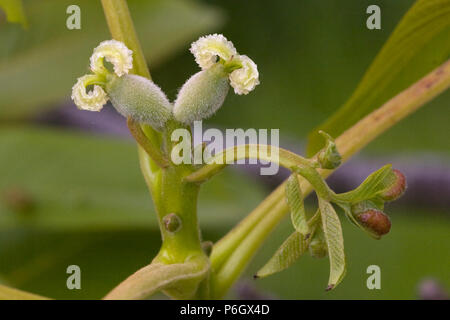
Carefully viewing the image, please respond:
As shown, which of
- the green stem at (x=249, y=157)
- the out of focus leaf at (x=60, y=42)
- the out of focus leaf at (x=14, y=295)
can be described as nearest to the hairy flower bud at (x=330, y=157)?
the green stem at (x=249, y=157)

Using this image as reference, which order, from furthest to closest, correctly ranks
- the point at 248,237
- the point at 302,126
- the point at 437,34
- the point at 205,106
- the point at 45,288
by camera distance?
the point at 302,126 → the point at 45,288 → the point at 437,34 → the point at 248,237 → the point at 205,106

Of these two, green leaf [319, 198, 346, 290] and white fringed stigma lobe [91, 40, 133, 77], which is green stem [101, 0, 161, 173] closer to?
white fringed stigma lobe [91, 40, 133, 77]

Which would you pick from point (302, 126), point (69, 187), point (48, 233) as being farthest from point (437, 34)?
point (302, 126)

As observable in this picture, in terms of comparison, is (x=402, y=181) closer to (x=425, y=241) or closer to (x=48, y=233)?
(x=48, y=233)

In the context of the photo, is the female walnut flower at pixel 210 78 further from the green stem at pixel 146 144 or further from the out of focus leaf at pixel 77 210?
the out of focus leaf at pixel 77 210

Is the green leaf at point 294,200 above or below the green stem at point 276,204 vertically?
below

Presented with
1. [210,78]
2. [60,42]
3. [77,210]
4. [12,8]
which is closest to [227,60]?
[210,78]
